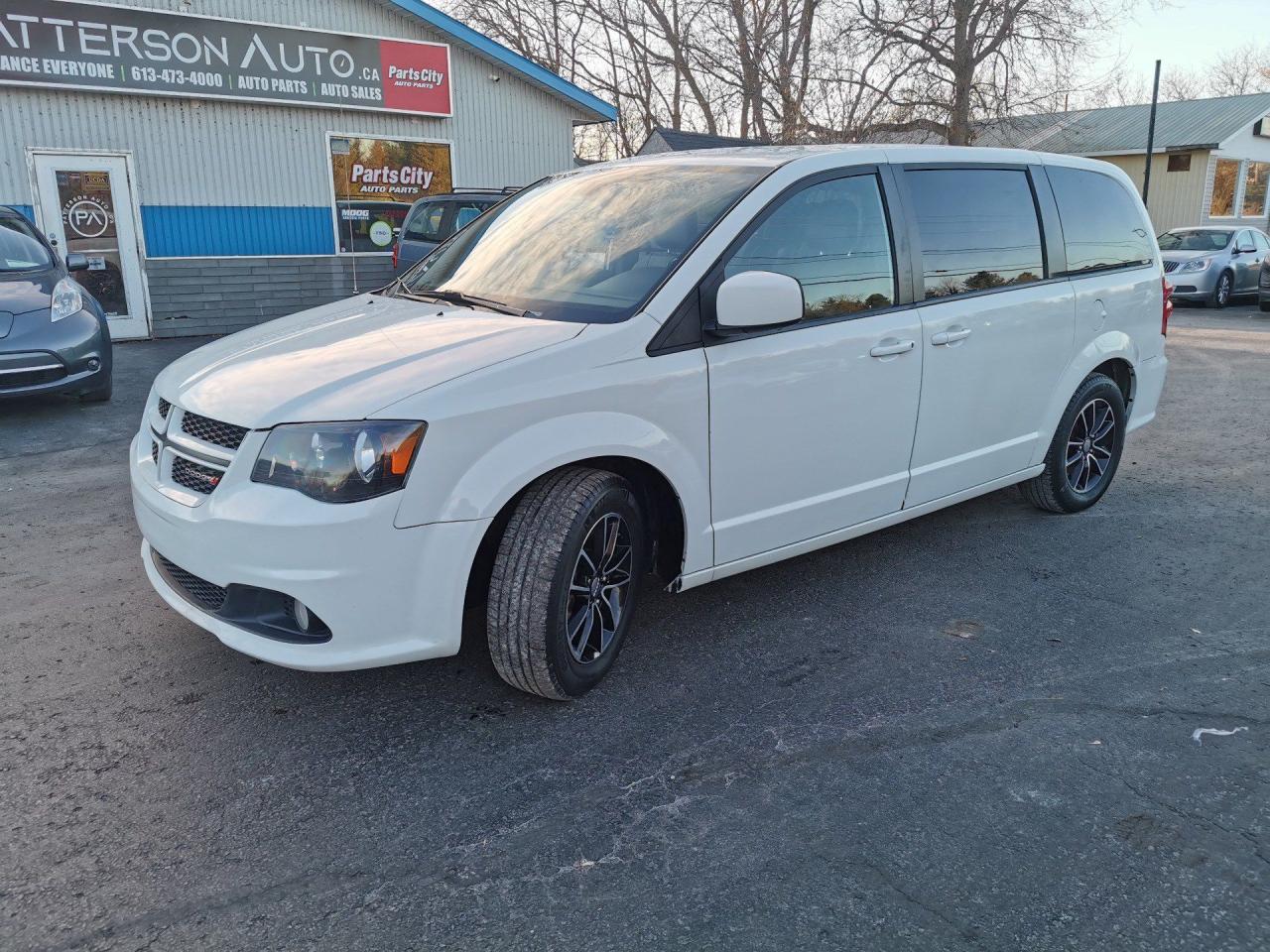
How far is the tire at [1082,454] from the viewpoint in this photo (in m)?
5.11

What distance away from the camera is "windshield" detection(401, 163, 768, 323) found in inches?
137

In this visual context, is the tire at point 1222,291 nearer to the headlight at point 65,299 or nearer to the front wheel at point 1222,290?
the front wheel at point 1222,290

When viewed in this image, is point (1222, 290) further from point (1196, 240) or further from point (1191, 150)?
point (1191, 150)

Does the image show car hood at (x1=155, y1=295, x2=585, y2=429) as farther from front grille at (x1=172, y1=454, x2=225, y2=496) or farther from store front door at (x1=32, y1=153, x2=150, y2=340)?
store front door at (x1=32, y1=153, x2=150, y2=340)

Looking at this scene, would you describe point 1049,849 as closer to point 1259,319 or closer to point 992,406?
point 992,406

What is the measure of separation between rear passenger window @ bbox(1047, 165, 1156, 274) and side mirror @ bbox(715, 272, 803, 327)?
2.28 metres

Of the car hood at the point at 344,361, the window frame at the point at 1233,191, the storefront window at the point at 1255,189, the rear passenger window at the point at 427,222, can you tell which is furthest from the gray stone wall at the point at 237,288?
the storefront window at the point at 1255,189

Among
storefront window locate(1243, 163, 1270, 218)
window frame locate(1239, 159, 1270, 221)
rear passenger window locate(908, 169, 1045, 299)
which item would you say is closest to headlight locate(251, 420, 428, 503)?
rear passenger window locate(908, 169, 1045, 299)

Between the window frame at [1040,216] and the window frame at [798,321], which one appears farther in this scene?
the window frame at [1040,216]

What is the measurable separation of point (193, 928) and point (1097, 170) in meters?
5.33

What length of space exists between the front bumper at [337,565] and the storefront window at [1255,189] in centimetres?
3757

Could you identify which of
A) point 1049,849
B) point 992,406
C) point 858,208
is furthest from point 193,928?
point 992,406

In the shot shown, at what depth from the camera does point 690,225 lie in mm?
3555

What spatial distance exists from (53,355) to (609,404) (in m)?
6.10
